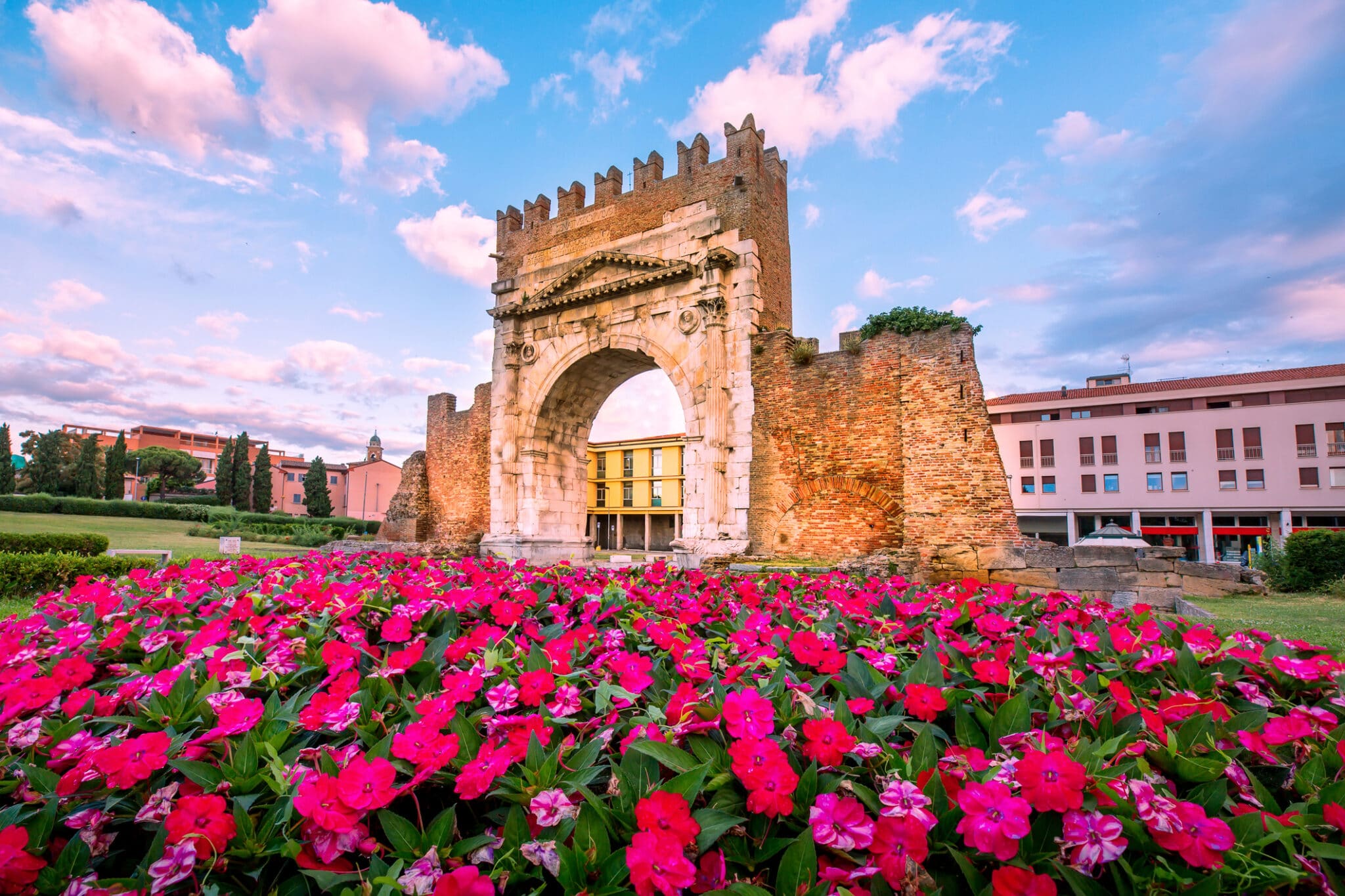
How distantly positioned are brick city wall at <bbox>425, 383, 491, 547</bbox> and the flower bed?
1457 centimetres

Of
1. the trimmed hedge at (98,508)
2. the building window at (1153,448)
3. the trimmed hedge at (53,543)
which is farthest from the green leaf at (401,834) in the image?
the building window at (1153,448)

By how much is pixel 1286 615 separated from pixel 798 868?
9.91 m

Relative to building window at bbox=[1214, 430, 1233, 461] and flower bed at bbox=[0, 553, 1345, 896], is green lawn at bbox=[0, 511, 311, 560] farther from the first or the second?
building window at bbox=[1214, 430, 1233, 461]

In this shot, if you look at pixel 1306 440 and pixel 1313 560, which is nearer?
pixel 1313 560

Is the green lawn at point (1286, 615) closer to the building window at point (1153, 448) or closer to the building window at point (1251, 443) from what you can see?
the building window at point (1153, 448)

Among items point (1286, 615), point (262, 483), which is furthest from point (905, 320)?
point (262, 483)

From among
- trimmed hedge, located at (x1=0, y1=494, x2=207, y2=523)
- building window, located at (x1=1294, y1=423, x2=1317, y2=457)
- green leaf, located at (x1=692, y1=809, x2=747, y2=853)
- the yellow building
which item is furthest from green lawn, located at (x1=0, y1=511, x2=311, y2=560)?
building window, located at (x1=1294, y1=423, x2=1317, y2=457)

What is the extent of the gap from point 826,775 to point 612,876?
52cm

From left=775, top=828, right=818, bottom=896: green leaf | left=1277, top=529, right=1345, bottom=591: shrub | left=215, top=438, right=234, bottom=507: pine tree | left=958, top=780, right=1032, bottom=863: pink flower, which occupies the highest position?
left=215, top=438, right=234, bottom=507: pine tree

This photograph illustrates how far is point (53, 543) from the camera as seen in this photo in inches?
414

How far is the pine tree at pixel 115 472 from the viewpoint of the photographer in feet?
145

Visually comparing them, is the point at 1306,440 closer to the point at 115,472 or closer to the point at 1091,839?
the point at 1091,839

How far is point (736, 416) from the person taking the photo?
41.3 feet

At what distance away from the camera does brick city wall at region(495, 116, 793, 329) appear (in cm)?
1308
